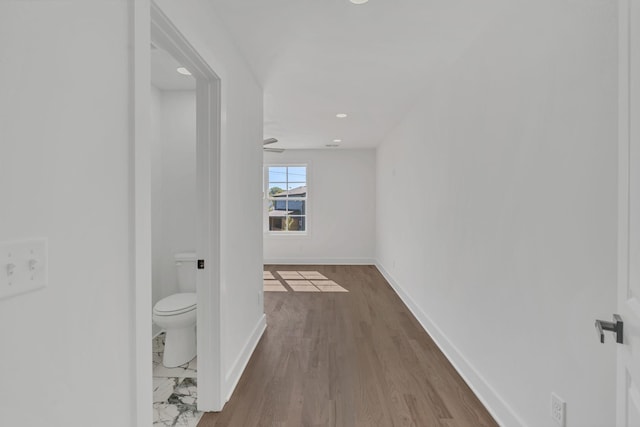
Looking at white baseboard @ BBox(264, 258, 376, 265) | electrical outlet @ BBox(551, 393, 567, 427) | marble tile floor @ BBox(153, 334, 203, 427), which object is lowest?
marble tile floor @ BBox(153, 334, 203, 427)

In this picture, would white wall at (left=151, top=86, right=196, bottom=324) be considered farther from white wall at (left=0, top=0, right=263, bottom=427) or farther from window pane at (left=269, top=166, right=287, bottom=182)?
window pane at (left=269, top=166, right=287, bottom=182)

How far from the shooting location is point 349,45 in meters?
2.32

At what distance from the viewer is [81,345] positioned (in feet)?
2.94

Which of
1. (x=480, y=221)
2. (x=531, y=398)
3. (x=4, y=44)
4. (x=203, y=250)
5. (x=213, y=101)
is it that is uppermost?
(x=213, y=101)

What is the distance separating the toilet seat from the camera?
2371 millimetres

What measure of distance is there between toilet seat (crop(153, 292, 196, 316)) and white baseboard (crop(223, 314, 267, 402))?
1.73ft

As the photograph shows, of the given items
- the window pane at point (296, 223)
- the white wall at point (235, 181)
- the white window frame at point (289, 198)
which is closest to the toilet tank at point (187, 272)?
the white wall at point (235, 181)

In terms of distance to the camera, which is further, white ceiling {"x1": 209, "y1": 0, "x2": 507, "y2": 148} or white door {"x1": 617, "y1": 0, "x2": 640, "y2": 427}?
white ceiling {"x1": 209, "y1": 0, "x2": 507, "y2": 148}

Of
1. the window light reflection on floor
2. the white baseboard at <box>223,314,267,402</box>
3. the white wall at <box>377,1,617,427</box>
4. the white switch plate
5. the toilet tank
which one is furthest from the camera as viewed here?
the window light reflection on floor

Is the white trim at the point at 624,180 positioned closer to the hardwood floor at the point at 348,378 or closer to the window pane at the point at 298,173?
the hardwood floor at the point at 348,378

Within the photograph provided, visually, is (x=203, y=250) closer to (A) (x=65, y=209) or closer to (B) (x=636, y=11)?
(A) (x=65, y=209)

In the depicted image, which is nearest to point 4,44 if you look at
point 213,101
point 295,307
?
point 213,101

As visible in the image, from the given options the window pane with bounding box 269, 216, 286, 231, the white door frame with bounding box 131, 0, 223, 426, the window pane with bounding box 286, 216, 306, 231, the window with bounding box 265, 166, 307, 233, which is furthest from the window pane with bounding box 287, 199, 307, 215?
the white door frame with bounding box 131, 0, 223, 426

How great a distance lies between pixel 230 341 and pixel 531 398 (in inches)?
68.4
